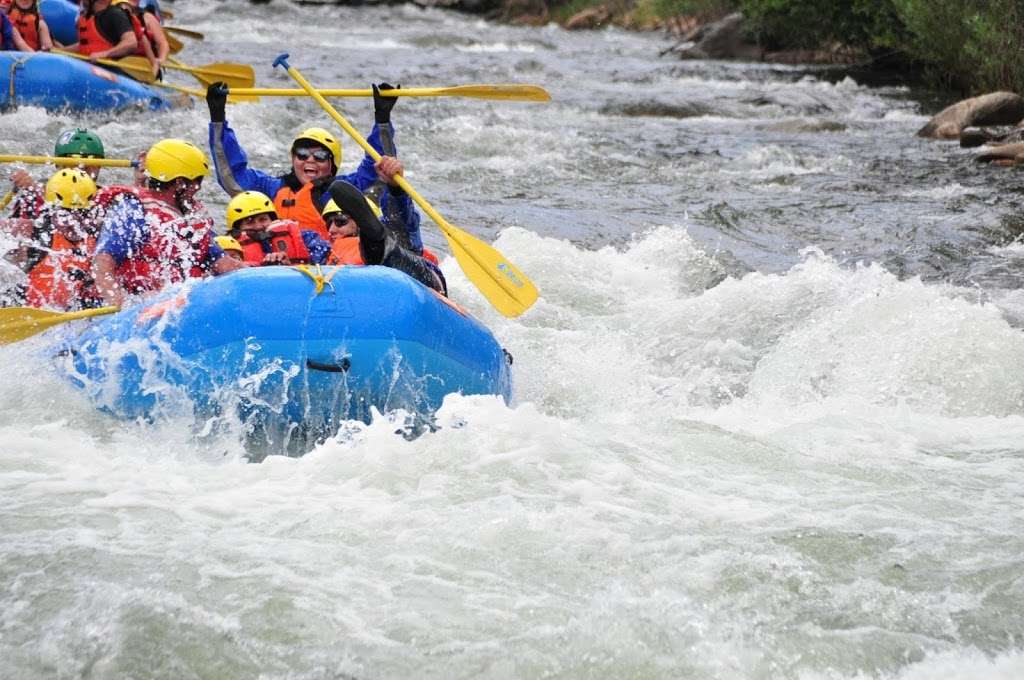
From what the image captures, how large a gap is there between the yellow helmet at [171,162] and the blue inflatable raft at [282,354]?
805 millimetres

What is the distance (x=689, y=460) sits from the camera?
5.04 m

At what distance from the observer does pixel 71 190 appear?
20.7ft

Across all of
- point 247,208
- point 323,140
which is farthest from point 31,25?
point 247,208

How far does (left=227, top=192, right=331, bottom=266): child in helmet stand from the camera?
595 cm

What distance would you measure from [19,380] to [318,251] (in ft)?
4.71

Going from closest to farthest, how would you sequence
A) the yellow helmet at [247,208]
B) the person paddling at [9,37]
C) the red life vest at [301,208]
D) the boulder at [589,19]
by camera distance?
the yellow helmet at [247,208] → the red life vest at [301,208] → the person paddling at [9,37] → the boulder at [589,19]


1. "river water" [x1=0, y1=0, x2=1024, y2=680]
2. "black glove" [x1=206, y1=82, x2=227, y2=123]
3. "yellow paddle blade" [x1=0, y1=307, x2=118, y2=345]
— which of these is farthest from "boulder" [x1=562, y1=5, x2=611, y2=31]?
"yellow paddle blade" [x1=0, y1=307, x2=118, y2=345]

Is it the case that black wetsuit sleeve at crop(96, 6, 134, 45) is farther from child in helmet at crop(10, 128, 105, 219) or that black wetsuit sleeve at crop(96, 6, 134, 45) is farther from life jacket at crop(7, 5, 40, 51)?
child in helmet at crop(10, 128, 105, 219)

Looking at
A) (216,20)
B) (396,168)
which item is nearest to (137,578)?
(396,168)

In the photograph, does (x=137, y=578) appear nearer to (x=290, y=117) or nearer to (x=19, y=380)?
(x=19, y=380)

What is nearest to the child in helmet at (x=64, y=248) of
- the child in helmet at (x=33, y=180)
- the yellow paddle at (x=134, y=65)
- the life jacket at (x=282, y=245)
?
the child in helmet at (x=33, y=180)

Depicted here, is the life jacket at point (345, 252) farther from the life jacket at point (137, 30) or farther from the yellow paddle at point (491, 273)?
the life jacket at point (137, 30)

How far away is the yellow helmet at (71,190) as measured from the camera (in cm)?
629

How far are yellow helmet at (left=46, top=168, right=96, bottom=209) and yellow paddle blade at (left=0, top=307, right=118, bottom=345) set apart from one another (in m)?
1.00
